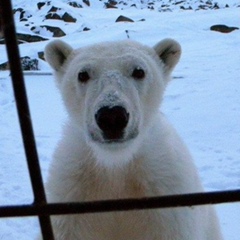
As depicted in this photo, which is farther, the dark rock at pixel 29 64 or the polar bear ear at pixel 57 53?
the dark rock at pixel 29 64

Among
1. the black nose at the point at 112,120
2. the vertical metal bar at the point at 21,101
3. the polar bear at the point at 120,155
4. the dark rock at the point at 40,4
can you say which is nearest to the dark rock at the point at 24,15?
the dark rock at the point at 40,4

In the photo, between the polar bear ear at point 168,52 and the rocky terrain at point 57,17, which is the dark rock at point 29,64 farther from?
the polar bear ear at point 168,52

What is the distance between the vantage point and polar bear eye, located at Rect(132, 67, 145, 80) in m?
2.34

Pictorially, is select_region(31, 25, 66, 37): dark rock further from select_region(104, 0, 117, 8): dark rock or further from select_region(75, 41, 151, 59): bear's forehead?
select_region(75, 41, 151, 59): bear's forehead

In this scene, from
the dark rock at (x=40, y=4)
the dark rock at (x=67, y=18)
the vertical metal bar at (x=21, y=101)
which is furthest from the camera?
the dark rock at (x=40, y=4)

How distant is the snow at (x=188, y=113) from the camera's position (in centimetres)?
434

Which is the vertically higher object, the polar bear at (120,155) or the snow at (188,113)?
the polar bear at (120,155)

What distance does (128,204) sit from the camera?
106 cm

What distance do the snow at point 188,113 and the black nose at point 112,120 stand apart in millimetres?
1807

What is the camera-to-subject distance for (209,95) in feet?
26.8

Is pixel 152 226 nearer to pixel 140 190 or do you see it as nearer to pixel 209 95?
pixel 140 190

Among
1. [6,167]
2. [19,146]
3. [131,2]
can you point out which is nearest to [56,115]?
[19,146]

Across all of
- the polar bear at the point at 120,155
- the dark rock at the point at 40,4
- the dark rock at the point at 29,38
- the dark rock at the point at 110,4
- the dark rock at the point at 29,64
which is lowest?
the dark rock at the point at 110,4

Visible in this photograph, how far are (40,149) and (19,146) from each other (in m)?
0.45
